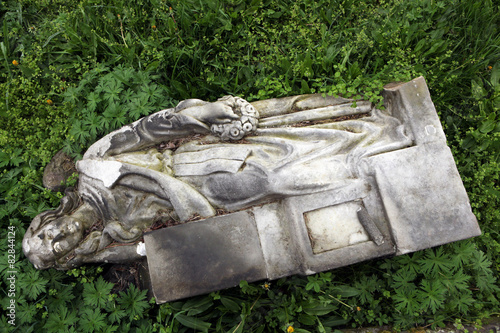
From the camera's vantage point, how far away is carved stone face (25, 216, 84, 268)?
2.65 meters

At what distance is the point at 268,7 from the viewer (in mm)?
4086

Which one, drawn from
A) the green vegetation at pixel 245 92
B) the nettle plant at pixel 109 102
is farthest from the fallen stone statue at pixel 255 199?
the nettle plant at pixel 109 102

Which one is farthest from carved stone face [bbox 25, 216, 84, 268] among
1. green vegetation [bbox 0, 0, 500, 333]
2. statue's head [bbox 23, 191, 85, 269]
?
green vegetation [bbox 0, 0, 500, 333]

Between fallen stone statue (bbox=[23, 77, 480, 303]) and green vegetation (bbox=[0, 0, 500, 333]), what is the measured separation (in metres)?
0.43

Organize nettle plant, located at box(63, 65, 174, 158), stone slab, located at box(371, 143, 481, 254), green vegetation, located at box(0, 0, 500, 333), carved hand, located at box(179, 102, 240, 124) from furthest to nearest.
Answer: nettle plant, located at box(63, 65, 174, 158), green vegetation, located at box(0, 0, 500, 333), carved hand, located at box(179, 102, 240, 124), stone slab, located at box(371, 143, 481, 254)

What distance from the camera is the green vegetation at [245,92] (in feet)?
9.97

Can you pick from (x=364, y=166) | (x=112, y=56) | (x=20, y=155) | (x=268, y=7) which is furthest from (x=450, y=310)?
(x=20, y=155)

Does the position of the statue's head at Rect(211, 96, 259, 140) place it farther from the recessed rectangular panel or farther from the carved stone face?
the carved stone face

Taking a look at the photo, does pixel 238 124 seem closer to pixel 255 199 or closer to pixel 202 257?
pixel 255 199

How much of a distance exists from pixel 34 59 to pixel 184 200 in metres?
2.83

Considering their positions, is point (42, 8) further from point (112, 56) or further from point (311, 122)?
point (311, 122)

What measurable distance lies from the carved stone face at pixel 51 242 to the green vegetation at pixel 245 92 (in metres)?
0.43

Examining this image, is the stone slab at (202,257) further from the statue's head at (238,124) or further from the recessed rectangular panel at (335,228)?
the statue's head at (238,124)

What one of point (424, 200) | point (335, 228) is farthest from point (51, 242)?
point (424, 200)
